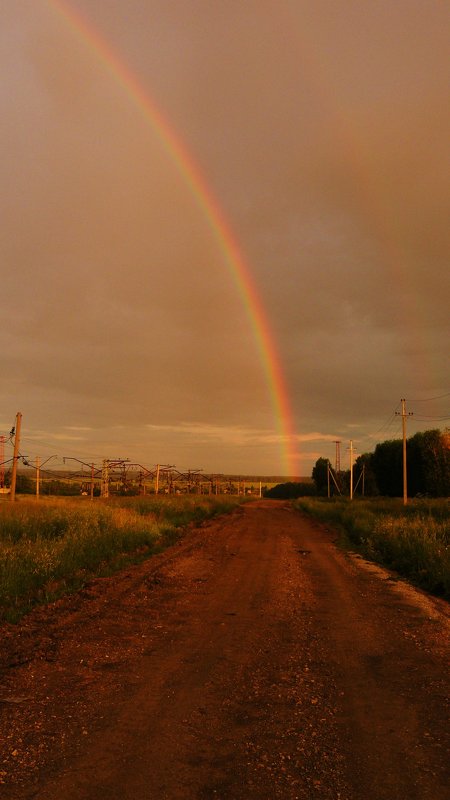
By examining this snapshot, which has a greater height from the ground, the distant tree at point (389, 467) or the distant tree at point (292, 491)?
the distant tree at point (389, 467)

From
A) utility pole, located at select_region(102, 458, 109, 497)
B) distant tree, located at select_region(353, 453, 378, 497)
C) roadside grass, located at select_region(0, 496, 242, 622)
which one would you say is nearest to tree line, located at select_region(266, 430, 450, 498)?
distant tree, located at select_region(353, 453, 378, 497)

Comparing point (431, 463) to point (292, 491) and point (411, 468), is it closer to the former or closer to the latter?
point (411, 468)

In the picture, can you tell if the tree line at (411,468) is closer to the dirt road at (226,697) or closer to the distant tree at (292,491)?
the distant tree at (292,491)

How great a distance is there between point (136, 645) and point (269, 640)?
1.77m

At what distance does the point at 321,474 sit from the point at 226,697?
4373 inches

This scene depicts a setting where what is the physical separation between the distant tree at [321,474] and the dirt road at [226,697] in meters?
102

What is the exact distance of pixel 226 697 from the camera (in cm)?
541

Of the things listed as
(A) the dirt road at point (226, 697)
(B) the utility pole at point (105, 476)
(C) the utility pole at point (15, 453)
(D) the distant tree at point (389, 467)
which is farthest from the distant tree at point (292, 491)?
(A) the dirt road at point (226, 697)

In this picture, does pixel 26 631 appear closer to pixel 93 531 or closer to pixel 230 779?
pixel 230 779

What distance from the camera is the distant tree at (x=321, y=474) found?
11056cm

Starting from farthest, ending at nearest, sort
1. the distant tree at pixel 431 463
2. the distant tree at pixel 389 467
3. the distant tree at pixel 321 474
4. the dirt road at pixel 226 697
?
1. the distant tree at pixel 321 474
2. the distant tree at pixel 389 467
3. the distant tree at pixel 431 463
4. the dirt road at pixel 226 697

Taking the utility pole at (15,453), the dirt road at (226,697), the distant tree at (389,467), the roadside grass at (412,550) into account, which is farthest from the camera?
the distant tree at (389,467)

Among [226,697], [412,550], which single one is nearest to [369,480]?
[412,550]

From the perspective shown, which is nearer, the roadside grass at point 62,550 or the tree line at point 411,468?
the roadside grass at point 62,550
